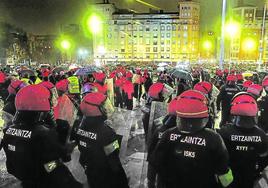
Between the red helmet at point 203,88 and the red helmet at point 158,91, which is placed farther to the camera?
the red helmet at point 203,88

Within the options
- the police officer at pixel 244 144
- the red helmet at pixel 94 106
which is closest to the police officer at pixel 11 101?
the red helmet at pixel 94 106

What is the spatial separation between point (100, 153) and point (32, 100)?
100cm

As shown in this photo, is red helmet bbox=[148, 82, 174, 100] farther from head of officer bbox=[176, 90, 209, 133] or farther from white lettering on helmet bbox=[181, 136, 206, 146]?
white lettering on helmet bbox=[181, 136, 206, 146]

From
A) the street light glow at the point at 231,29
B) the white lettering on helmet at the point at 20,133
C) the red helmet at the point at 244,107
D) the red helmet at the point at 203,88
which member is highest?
A: the street light glow at the point at 231,29

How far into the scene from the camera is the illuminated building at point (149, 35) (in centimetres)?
9775

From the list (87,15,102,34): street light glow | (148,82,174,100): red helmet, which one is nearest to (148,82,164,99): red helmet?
(148,82,174,100): red helmet

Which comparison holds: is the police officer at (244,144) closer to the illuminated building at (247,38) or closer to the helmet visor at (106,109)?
the helmet visor at (106,109)

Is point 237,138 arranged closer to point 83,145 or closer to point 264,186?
point 83,145

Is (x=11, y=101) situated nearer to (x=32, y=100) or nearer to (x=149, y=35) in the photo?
(x=32, y=100)

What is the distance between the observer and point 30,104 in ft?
9.34

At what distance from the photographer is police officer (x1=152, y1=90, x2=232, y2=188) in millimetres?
2371

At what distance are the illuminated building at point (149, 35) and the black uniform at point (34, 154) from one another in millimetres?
95025

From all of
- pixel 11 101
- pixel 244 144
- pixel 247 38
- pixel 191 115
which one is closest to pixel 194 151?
Result: pixel 191 115

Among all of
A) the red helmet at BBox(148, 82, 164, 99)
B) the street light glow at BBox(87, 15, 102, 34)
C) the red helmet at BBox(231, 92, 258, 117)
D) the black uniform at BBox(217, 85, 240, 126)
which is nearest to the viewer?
the red helmet at BBox(231, 92, 258, 117)
